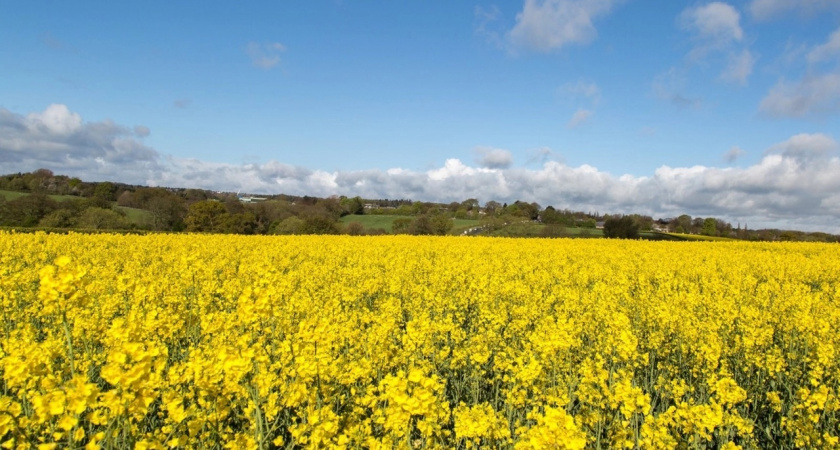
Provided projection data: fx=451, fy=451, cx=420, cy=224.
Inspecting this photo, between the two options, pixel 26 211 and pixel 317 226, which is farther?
pixel 317 226

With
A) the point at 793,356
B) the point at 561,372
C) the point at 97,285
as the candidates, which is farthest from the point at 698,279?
the point at 97,285

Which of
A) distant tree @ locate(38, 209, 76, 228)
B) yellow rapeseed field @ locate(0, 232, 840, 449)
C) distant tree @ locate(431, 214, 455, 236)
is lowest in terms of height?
distant tree @ locate(38, 209, 76, 228)

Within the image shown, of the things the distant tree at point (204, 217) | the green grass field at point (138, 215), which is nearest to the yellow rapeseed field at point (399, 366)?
the distant tree at point (204, 217)

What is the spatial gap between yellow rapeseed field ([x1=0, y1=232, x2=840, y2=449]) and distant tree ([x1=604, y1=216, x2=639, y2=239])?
3861cm

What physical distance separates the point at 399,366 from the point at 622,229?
5014 centimetres

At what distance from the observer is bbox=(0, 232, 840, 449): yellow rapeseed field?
3.14 meters

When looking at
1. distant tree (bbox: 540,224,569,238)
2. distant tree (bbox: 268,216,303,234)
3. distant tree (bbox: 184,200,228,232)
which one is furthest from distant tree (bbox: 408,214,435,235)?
distant tree (bbox: 184,200,228,232)

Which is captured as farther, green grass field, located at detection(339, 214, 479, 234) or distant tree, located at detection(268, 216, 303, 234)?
green grass field, located at detection(339, 214, 479, 234)

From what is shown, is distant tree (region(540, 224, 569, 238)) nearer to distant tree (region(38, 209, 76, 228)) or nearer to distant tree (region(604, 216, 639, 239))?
distant tree (region(604, 216, 639, 239))

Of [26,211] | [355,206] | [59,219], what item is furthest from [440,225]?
[26,211]

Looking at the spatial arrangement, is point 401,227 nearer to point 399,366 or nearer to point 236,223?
point 236,223

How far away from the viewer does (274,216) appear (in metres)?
55.4

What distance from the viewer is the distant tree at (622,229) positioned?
5025 cm

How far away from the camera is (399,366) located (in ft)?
19.4
